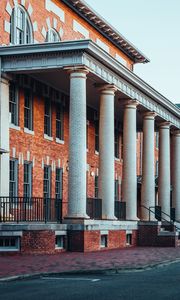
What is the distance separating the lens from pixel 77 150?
98.2ft

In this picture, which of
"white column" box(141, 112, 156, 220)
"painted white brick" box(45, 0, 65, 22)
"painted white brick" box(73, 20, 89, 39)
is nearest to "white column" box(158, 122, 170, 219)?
"white column" box(141, 112, 156, 220)

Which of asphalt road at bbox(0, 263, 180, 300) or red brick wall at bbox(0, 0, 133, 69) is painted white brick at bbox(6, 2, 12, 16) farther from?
asphalt road at bbox(0, 263, 180, 300)

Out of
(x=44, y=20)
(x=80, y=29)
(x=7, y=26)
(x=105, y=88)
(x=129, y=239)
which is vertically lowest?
(x=129, y=239)

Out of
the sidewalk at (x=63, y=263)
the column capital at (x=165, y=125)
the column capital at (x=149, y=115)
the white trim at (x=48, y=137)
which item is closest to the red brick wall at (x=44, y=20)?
the white trim at (x=48, y=137)

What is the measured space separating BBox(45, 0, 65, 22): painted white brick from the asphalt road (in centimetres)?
2053

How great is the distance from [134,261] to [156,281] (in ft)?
20.5

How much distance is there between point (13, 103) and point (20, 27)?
3.78 meters

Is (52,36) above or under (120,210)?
above

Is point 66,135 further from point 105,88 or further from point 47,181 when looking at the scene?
point 105,88

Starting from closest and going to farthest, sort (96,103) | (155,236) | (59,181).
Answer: (155,236), (59,181), (96,103)

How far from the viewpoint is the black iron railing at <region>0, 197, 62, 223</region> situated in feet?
97.1

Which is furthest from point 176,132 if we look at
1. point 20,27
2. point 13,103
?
point 13,103

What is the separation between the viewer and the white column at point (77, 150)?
29797 millimetres

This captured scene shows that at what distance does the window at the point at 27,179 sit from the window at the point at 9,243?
6.91 m
